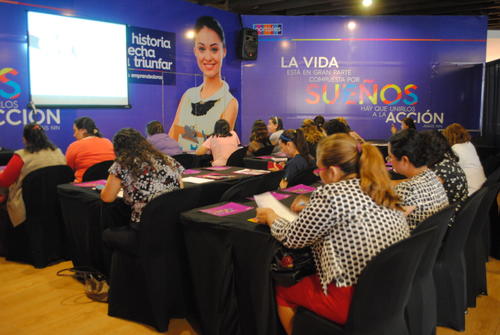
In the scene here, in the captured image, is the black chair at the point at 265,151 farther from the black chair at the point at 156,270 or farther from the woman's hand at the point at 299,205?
the woman's hand at the point at 299,205

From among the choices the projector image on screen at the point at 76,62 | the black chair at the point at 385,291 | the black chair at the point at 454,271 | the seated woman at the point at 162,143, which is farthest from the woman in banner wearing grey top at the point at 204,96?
the black chair at the point at 385,291

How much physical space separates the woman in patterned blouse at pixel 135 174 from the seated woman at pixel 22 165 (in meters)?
1.41

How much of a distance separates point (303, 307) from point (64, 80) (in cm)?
513

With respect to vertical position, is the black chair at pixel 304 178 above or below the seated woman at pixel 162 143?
below

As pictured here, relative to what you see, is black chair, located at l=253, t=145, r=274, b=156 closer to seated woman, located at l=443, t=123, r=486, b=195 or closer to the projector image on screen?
the projector image on screen

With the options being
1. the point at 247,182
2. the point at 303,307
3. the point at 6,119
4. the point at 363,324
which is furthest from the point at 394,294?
the point at 6,119

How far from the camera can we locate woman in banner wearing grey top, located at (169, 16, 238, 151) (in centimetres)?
795

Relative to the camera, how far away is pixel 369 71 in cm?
893

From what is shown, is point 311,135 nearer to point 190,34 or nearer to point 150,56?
point 150,56

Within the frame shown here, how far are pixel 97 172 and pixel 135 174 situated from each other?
129cm

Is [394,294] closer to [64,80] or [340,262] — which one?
[340,262]

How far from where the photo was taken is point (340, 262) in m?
1.85

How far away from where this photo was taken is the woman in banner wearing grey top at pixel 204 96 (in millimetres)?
7945

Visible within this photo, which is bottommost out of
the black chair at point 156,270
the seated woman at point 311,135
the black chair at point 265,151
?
the black chair at point 156,270
